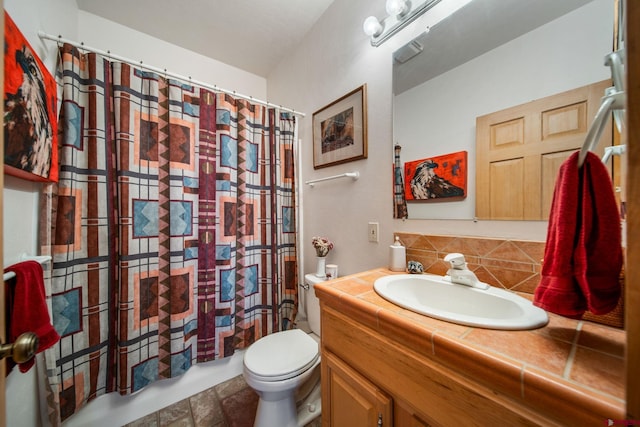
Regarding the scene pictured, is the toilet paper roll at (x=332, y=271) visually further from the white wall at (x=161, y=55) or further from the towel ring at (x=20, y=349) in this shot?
the white wall at (x=161, y=55)

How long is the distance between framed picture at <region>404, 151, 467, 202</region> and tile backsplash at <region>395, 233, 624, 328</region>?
0.19 m

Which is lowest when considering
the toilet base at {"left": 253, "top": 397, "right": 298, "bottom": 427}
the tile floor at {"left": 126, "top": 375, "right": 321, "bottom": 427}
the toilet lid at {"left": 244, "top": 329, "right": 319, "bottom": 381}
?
the tile floor at {"left": 126, "top": 375, "right": 321, "bottom": 427}

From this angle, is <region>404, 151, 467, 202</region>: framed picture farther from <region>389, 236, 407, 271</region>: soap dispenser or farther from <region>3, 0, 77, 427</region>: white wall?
<region>3, 0, 77, 427</region>: white wall

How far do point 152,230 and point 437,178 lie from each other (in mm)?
1548

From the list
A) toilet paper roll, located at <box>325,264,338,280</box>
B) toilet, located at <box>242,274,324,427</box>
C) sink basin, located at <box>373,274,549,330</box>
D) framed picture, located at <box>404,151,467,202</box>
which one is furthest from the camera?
toilet paper roll, located at <box>325,264,338,280</box>

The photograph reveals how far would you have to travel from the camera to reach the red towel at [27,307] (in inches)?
26.5

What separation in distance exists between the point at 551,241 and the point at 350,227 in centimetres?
94

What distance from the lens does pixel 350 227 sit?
4.58ft

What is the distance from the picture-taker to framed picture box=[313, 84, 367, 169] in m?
1.29

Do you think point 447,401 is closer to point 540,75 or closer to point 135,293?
point 540,75

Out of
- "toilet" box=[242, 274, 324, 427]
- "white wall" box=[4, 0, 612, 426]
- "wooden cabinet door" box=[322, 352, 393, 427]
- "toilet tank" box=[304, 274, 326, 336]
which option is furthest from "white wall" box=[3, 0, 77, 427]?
"toilet tank" box=[304, 274, 326, 336]

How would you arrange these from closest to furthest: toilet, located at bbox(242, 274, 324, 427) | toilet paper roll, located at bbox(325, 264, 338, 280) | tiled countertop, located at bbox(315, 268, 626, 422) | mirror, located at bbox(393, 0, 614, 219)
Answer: tiled countertop, located at bbox(315, 268, 626, 422)
mirror, located at bbox(393, 0, 614, 219)
toilet, located at bbox(242, 274, 324, 427)
toilet paper roll, located at bbox(325, 264, 338, 280)

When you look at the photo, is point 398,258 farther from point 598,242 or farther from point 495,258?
point 598,242

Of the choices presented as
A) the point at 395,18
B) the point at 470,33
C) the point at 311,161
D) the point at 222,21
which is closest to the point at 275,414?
the point at 311,161
